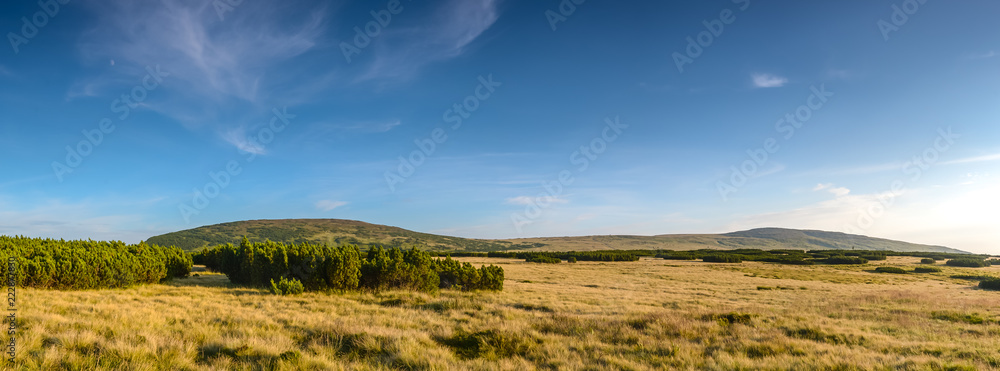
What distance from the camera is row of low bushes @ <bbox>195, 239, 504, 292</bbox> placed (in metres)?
19.7

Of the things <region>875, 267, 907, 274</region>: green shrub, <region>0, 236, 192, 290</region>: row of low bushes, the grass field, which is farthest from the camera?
<region>875, 267, 907, 274</region>: green shrub

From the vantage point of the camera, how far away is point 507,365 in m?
7.18

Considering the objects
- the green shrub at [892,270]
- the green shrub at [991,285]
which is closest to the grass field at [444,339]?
the green shrub at [991,285]

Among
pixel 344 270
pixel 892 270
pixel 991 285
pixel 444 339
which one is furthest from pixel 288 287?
pixel 892 270

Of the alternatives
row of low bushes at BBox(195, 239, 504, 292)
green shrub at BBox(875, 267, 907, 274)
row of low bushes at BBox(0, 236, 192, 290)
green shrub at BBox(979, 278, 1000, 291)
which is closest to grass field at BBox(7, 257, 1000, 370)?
row of low bushes at BBox(0, 236, 192, 290)

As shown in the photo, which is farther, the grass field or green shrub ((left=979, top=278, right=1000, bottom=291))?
green shrub ((left=979, top=278, right=1000, bottom=291))

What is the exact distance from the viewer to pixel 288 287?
17656mm

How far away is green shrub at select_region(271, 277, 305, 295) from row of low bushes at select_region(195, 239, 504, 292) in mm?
127

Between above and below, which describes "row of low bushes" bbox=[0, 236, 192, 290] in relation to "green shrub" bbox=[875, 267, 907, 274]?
above

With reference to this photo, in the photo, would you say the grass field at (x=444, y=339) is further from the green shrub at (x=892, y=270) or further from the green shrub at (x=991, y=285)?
the green shrub at (x=892, y=270)

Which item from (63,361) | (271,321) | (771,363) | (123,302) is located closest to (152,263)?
(123,302)

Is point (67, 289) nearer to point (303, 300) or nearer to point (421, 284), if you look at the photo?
point (303, 300)

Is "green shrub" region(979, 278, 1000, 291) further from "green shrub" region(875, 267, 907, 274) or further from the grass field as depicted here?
the grass field

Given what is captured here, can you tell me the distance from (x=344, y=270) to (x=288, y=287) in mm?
2661
